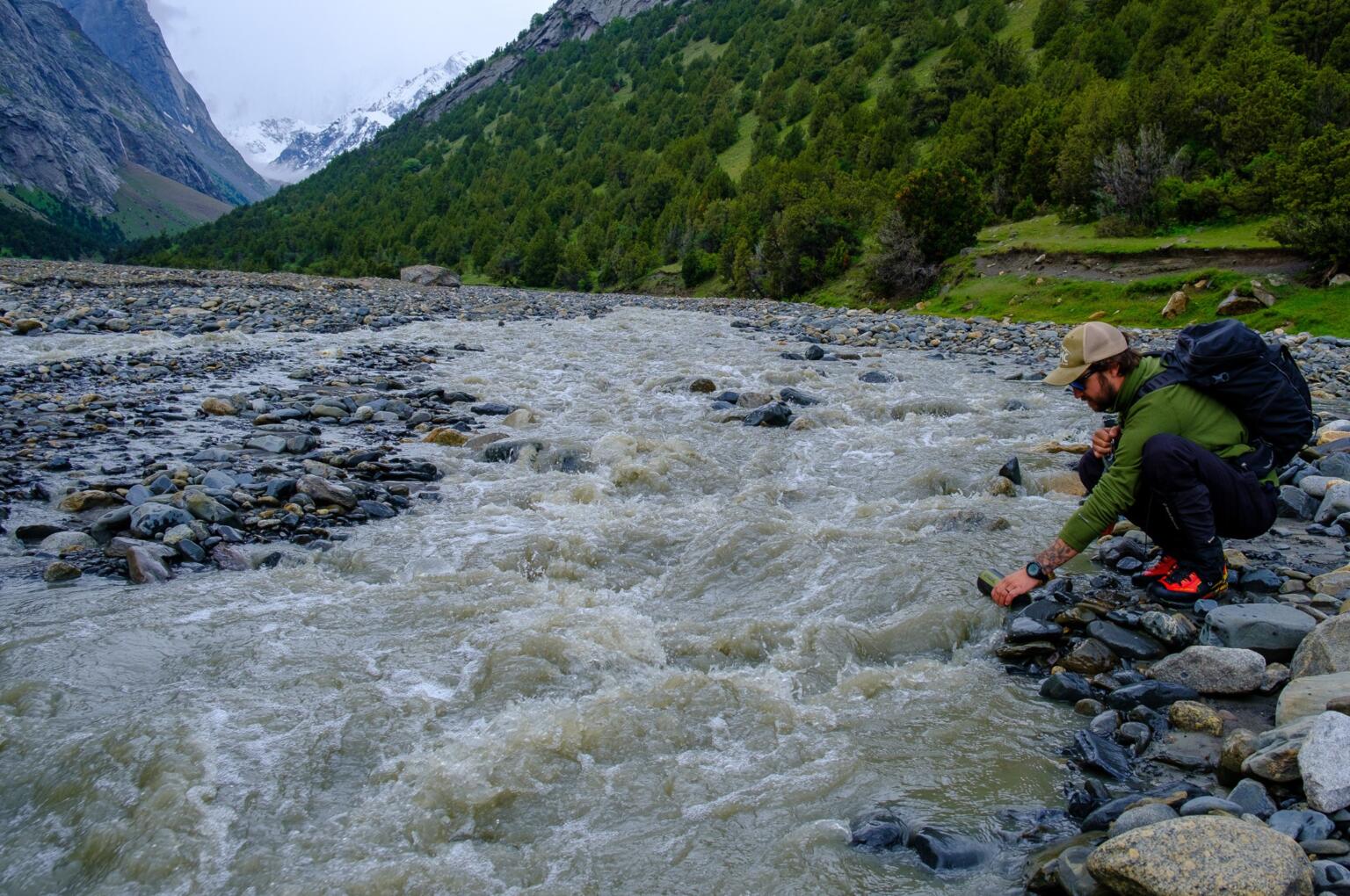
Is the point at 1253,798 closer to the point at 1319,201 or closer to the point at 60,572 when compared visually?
the point at 60,572

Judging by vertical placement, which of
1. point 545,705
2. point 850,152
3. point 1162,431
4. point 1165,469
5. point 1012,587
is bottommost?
point 545,705

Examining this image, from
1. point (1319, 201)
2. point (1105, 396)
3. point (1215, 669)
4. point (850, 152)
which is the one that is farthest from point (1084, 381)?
point (850, 152)

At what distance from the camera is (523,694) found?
16.3 feet

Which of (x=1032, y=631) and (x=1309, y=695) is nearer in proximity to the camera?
(x=1309, y=695)

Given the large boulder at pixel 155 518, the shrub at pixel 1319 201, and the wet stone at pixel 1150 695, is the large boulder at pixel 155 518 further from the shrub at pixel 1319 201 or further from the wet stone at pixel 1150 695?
the shrub at pixel 1319 201

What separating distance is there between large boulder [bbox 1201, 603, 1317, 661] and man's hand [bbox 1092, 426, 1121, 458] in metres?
1.27

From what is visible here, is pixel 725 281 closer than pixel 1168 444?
No

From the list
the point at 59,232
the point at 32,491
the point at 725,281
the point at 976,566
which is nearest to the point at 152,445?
the point at 32,491

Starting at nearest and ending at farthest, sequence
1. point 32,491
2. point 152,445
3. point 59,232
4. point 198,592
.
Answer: point 198,592
point 32,491
point 152,445
point 59,232

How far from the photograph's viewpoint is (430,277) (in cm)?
6197

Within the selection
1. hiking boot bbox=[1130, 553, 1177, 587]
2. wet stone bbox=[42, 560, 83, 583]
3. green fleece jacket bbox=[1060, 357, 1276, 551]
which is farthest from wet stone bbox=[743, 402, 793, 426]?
wet stone bbox=[42, 560, 83, 583]

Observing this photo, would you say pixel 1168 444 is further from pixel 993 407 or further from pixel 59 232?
pixel 59 232

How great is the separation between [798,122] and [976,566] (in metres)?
89.8

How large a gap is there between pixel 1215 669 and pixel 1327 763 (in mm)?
1401
